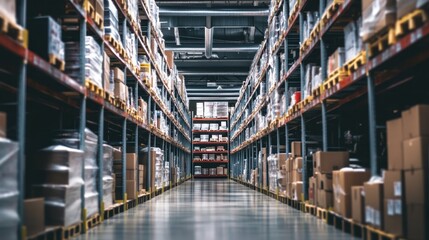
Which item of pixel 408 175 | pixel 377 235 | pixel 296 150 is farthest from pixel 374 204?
pixel 296 150

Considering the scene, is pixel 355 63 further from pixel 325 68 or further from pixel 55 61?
pixel 55 61

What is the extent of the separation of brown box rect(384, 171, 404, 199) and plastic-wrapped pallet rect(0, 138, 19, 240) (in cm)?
288

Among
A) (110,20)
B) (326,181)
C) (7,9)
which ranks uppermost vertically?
(110,20)

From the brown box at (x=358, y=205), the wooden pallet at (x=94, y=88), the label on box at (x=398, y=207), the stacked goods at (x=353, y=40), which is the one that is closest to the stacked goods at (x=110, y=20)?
the wooden pallet at (x=94, y=88)

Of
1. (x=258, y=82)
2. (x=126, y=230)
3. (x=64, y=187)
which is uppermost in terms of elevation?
(x=258, y=82)

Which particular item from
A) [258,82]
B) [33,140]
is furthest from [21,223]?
[258,82]

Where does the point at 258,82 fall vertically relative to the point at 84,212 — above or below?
above

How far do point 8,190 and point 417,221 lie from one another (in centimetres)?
293

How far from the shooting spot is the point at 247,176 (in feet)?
64.2

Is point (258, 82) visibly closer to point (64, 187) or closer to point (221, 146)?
point (64, 187)

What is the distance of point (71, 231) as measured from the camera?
532 centimetres

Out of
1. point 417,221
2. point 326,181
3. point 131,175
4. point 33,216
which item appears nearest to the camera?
point 417,221

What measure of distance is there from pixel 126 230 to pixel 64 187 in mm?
1095

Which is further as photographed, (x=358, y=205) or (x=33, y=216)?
(x=358, y=205)
